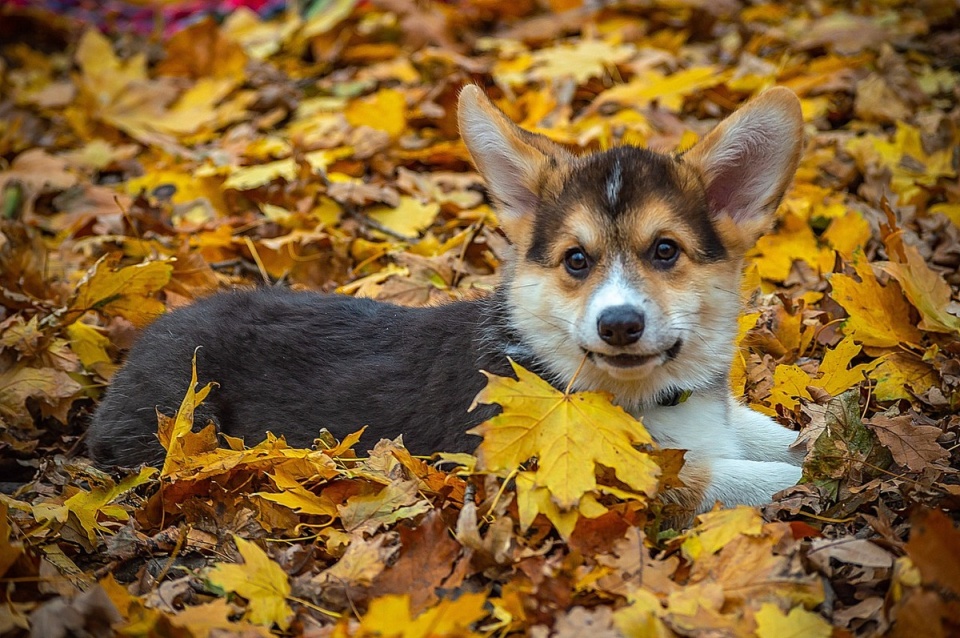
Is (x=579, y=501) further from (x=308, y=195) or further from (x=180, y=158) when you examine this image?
(x=180, y=158)

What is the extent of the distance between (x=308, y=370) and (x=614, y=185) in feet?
4.94

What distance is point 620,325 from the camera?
362cm

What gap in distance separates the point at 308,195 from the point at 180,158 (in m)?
1.62

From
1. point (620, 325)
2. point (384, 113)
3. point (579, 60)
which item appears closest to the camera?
point (620, 325)

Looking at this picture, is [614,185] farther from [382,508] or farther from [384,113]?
[384,113]

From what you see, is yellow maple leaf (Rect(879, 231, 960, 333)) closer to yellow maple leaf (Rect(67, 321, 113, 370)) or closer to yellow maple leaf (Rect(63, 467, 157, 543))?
yellow maple leaf (Rect(63, 467, 157, 543))

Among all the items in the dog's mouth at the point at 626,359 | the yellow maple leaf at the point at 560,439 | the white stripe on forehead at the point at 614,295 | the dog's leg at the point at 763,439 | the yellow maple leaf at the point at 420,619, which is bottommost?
the dog's leg at the point at 763,439

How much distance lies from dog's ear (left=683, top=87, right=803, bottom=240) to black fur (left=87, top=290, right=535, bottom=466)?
3.41ft

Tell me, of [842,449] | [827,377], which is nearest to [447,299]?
[827,377]

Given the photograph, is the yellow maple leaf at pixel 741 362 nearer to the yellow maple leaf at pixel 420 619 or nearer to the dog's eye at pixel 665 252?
the dog's eye at pixel 665 252

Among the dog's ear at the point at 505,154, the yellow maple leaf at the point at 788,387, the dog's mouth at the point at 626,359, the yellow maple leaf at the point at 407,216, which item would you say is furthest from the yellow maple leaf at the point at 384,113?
the dog's mouth at the point at 626,359

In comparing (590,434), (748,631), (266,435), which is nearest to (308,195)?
(266,435)

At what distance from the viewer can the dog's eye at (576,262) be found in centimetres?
396

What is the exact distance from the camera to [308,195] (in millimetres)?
6371
